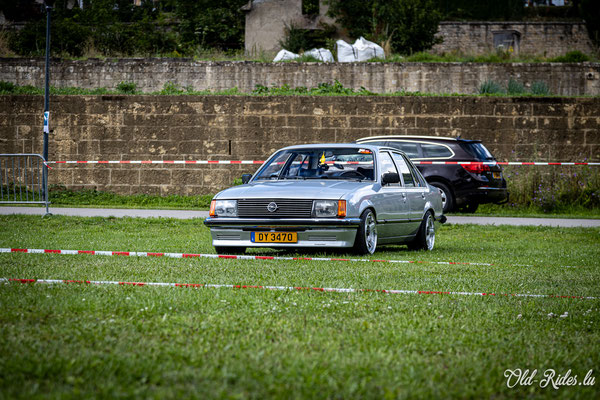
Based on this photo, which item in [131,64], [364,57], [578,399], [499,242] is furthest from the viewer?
[364,57]

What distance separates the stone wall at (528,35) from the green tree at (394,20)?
593 cm

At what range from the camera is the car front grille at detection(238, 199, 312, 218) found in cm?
1048

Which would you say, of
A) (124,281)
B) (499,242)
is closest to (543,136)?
(499,242)

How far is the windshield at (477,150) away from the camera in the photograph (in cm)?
1977

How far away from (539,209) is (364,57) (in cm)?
1267

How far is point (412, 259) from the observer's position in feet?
35.1

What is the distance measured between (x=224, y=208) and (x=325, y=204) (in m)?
1.29

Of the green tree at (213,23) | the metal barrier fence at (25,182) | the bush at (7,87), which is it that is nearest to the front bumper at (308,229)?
the metal barrier fence at (25,182)

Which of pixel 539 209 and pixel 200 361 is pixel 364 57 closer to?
pixel 539 209

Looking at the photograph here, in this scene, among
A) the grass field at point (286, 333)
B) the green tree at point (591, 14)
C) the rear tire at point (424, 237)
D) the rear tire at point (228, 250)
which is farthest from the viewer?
the green tree at point (591, 14)

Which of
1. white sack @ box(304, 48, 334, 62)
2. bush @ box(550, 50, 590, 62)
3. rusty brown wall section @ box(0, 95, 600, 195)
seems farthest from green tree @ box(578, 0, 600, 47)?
rusty brown wall section @ box(0, 95, 600, 195)

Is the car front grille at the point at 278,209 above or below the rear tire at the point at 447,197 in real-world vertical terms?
above

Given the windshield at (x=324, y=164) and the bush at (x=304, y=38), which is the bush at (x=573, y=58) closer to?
the bush at (x=304, y=38)

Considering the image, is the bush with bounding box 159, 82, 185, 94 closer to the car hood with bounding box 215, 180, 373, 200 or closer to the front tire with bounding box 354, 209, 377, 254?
the car hood with bounding box 215, 180, 373, 200
